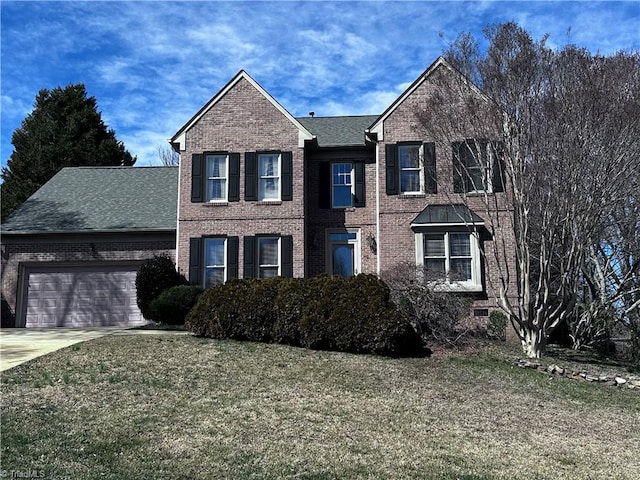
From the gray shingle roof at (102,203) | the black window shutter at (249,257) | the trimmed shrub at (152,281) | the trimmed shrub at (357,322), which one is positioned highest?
the gray shingle roof at (102,203)

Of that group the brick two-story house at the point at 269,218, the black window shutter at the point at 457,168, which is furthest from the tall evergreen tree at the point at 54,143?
the black window shutter at the point at 457,168

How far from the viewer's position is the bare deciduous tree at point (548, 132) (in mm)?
12406

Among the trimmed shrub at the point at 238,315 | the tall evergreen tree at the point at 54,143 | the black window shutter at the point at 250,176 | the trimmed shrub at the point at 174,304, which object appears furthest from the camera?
the tall evergreen tree at the point at 54,143

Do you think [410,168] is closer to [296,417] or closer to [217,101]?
[217,101]

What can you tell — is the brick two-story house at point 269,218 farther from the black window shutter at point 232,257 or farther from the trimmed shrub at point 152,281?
the trimmed shrub at point 152,281

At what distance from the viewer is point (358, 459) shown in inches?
252

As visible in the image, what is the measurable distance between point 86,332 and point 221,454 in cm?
991

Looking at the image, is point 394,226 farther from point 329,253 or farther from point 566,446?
point 566,446

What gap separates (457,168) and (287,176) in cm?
531

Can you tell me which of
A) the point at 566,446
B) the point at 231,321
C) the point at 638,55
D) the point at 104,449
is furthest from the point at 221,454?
the point at 638,55

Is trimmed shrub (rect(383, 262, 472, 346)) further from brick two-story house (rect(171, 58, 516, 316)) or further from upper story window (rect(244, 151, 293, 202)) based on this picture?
upper story window (rect(244, 151, 293, 202))

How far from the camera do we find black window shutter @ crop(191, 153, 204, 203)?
18.0 m

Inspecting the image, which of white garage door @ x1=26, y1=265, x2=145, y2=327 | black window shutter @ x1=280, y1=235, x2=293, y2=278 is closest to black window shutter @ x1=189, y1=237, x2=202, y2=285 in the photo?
black window shutter @ x1=280, y1=235, x2=293, y2=278

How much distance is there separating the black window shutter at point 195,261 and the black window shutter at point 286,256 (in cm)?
255
